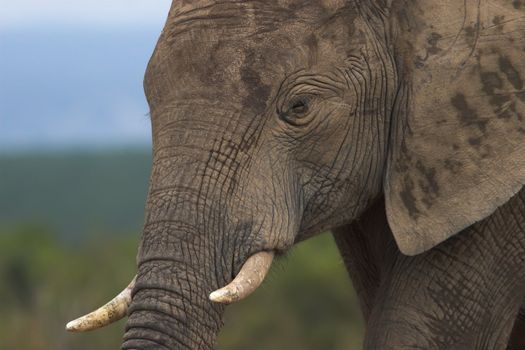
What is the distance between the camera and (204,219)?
4.53 m

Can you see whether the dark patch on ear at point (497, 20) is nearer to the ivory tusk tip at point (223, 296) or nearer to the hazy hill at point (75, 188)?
the ivory tusk tip at point (223, 296)

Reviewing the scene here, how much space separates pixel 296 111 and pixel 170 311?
2.40 ft

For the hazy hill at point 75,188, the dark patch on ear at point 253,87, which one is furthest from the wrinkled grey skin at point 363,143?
the hazy hill at point 75,188

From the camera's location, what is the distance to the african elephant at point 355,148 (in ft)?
15.0

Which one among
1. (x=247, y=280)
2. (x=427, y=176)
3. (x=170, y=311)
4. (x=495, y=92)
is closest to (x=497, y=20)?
(x=495, y=92)

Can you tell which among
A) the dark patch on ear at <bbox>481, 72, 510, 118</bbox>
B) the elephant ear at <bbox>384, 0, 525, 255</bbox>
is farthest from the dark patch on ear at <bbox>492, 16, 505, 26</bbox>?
the dark patch on ear at <bbox>481, 72, 510, 118</bbox>

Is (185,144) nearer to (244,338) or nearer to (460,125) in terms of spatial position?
(460,125)

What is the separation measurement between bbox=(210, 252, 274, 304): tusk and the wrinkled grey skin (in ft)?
0.12

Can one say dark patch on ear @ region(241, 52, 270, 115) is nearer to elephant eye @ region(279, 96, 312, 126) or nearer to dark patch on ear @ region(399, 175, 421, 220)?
elephant eye @ region(279, 96, 312, 126)

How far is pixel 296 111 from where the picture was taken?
4.71 meters

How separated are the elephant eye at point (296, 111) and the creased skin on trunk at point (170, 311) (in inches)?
21.7

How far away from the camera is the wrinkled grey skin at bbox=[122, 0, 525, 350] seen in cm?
460

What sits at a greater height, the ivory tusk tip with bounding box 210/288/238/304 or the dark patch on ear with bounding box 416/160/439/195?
the dark patch on ear with bounding box 416/160/439/195

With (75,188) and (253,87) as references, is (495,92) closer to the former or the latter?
(253,87)
